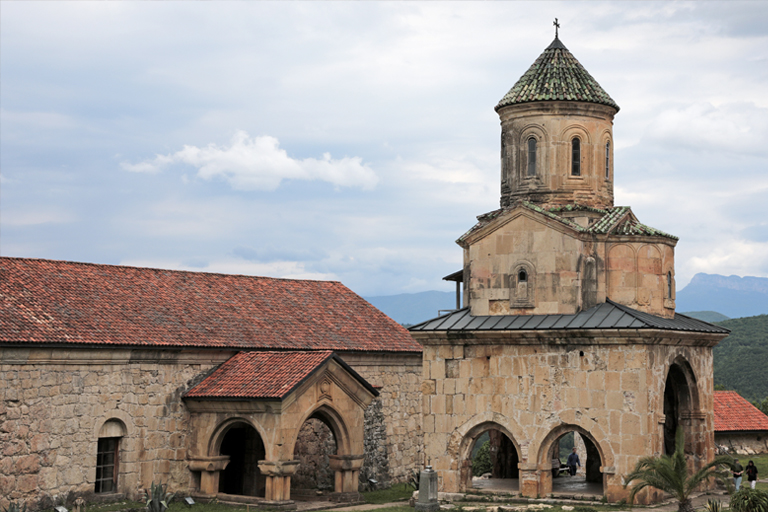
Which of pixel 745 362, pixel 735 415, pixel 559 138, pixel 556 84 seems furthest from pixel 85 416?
pixel 745 362

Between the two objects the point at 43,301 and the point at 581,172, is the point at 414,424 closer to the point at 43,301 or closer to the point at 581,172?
the point at 581,172

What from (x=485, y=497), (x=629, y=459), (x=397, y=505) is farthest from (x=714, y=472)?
(x=397, y=505)

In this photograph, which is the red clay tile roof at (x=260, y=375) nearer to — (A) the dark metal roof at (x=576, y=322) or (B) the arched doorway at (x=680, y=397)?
(A) the dark metal roof at (x=576, y=322)

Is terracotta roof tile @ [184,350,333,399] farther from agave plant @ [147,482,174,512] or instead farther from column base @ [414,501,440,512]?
column base @ [414,501,440,512]

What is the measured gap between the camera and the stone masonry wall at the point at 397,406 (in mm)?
31406

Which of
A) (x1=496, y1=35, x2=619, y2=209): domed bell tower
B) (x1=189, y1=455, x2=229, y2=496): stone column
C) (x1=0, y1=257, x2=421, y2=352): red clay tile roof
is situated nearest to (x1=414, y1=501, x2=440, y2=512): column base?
(x1=189, y1=455, x2=229, y2=496): stone column

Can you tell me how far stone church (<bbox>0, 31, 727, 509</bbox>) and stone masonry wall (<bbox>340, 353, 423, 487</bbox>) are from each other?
3.73 metres

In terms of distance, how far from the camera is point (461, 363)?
2500cm

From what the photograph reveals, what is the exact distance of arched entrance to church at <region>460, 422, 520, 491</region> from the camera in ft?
81.8

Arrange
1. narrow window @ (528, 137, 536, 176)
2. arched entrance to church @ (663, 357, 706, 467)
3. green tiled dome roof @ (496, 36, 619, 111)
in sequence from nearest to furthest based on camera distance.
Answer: arched entrance to church @ (663, 357, 706, 467), green tiled dome roof @ (496, 36, 619, 111), narrow window @ (528, 137, 536, 176)

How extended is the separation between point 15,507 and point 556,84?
17564 millimetres

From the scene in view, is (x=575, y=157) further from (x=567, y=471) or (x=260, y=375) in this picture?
(x=567, y=471)

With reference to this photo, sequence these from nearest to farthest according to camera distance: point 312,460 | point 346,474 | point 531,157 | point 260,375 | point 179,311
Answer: point 260,375 → point 531,157 → point 346,474 → point 179,311 → point 312,460

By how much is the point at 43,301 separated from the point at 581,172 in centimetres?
1489
